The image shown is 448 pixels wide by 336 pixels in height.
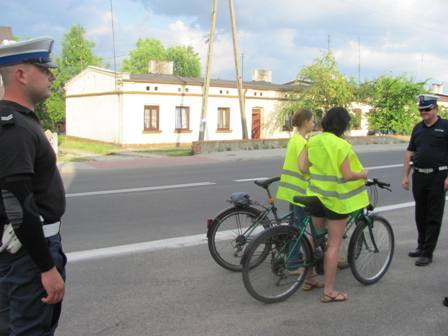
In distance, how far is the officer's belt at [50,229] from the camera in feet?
7.67

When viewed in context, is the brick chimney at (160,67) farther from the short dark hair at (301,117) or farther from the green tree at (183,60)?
the green tree at (183,60)

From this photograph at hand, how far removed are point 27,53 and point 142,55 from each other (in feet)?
283

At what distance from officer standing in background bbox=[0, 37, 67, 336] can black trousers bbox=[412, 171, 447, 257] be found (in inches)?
182

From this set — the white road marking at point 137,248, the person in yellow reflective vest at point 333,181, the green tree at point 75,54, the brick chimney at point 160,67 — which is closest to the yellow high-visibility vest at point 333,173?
the person in yellow reflective vest at point 333,181

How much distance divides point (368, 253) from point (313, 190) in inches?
42.5

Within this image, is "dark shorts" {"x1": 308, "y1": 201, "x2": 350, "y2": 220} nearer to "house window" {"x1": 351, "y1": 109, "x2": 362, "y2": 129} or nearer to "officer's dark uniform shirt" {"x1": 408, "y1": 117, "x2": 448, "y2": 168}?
"officer's dark uniform shirt" {"x1": 408, "y1": 117, "x2": 448, "y2": 168}

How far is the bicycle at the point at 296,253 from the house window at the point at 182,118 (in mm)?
25693

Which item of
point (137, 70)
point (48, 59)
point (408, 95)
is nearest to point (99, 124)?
point (408, 95)

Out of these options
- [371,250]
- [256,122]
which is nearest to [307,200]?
[371,250]

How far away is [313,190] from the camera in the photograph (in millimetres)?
4551

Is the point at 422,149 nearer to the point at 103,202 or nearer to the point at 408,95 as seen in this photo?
the point at 103,202

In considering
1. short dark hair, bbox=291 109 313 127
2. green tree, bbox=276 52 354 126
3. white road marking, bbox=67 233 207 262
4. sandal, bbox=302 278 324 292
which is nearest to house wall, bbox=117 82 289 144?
green tree, bbox=276 52 354 126

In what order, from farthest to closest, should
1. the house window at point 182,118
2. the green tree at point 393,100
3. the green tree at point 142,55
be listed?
the green tree at point 142,55, the green tree at point 393,100, the house window at point 182,118

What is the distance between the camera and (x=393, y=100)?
33500mm
